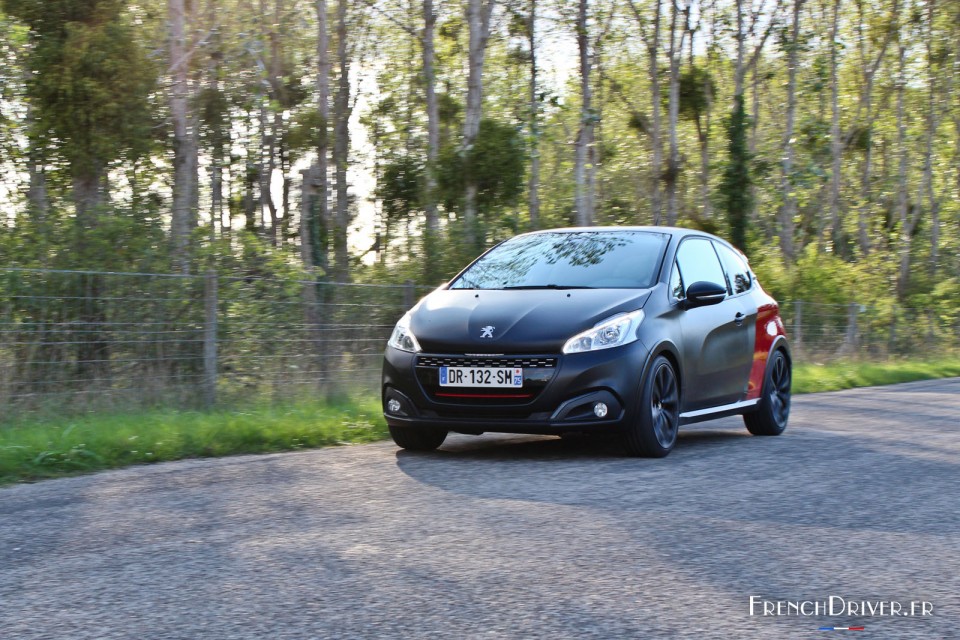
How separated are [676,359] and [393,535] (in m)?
3.74

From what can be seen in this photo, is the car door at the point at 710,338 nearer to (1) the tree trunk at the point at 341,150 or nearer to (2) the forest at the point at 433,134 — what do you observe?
(2) the forest at the point at 433,134

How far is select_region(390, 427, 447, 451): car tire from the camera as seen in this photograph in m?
8.49

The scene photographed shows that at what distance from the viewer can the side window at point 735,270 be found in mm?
10074

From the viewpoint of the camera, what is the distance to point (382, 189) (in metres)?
28.4

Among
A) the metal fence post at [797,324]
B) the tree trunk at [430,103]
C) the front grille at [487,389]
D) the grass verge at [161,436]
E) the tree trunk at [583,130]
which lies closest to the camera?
the grass verge at [161,436]

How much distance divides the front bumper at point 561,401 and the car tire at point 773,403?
8.33ft

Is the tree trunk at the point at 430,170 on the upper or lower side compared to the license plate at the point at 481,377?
upper

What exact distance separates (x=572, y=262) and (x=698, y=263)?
112 cm

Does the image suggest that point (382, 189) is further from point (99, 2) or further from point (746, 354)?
point (746, 354)

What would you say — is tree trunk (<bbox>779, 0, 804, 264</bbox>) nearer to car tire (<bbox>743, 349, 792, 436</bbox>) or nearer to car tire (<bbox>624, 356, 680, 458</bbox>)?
car tire (<bbox>743, 349, 792, 436</bbox>)

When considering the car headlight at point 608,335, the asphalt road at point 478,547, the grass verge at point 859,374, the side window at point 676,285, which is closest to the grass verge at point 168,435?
the asphalt road at point 478,547

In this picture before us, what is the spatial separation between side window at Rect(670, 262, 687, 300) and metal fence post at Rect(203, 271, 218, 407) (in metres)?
4.51

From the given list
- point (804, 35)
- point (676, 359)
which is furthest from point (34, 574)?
point (804, 35)

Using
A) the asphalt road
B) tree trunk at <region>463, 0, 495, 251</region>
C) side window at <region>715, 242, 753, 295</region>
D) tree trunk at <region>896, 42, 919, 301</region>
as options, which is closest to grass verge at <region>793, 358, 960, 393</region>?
tree trunk at <region>463, 0, 495, 251</region>
